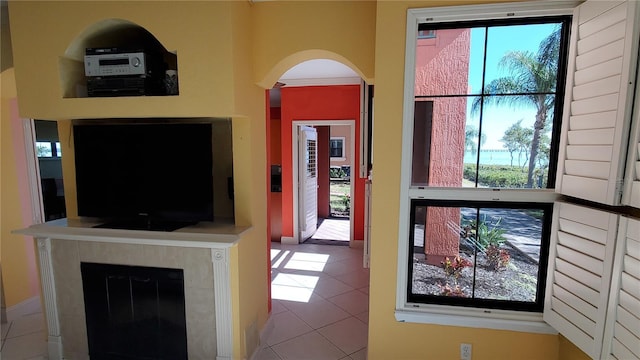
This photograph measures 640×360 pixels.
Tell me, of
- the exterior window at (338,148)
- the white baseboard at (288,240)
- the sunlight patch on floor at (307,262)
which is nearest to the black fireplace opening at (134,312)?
the sunlight patch on floor at (307,262)

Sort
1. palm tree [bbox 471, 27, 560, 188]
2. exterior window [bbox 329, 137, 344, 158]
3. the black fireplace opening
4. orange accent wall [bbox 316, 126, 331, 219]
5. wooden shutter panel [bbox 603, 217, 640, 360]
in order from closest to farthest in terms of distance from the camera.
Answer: wooden shutter panel [bbox 603, 217, 640, 360] → palm tree [bbox 471, 27, 560, 188] → the black fireplace opening → orange accent wall [bbox 316, 126, 331, 219] → exterior window [bbox 329, 137, 344, 158]

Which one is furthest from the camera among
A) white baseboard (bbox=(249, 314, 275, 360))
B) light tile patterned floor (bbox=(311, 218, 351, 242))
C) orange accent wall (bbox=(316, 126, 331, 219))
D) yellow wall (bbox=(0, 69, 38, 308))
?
orange accent wall (bbox=(316, 126, 331, 219))

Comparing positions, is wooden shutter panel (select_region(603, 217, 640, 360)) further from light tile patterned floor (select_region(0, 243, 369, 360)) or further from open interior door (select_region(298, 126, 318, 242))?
open interior door (select_region(298, 126, 318, 242))

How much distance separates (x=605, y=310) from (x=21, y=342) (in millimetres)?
4027

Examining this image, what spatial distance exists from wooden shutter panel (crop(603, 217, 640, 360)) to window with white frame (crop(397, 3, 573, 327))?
0.46 meters

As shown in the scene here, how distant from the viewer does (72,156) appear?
2.38 m

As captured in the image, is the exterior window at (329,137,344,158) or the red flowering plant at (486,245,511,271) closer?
the red flowering plant at (486,245,511,271)

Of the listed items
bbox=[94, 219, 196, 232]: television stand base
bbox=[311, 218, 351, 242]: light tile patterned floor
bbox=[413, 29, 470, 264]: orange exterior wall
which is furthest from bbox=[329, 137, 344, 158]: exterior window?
bbox=[413, 29, 470, 264]: orange exterior wall

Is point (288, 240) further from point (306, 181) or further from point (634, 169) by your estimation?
point (634, 169)

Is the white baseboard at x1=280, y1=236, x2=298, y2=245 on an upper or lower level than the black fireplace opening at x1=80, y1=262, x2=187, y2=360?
lower

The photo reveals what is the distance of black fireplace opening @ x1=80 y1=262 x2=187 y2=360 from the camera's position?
79.3 inches

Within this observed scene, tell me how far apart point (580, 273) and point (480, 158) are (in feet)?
Answer: 2.47

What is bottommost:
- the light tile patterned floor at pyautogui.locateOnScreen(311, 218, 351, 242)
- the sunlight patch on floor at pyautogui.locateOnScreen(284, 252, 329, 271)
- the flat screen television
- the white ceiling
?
the sunlight patch on floor at pyautogui.locateOnScreen(284, 252, 329, 271)

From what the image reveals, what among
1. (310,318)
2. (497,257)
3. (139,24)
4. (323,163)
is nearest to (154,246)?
(139,24)
